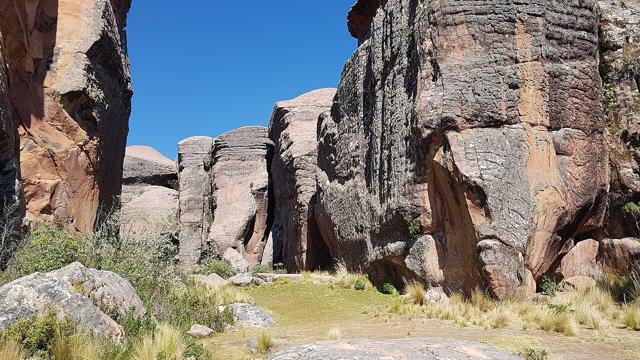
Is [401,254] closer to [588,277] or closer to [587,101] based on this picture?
[588,277]

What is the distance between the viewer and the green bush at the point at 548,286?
11742mm

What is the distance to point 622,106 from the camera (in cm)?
1335

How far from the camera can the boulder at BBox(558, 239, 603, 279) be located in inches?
501

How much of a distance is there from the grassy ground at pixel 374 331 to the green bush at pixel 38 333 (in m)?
2.27

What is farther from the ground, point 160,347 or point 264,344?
point 160,347

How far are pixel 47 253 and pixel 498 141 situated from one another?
969 centimetres

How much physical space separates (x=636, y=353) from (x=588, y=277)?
212 inches

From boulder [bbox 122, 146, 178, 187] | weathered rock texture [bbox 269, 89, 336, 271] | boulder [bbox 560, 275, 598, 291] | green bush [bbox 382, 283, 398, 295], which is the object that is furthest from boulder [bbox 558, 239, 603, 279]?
boulder [bbox 122, 146, 178, 187]

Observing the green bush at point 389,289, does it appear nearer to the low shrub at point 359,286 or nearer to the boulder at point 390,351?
the low shrub at point 359,286

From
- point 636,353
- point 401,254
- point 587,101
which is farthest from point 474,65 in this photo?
point 636,353

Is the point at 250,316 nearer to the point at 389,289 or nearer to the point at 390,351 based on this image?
the point at 389,289

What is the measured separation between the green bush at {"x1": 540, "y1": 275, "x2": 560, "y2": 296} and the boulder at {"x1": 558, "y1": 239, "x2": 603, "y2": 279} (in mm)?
701

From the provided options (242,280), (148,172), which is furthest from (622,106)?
(148,172)

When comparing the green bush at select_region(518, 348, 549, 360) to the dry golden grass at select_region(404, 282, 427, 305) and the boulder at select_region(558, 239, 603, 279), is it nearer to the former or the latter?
the dry golden grass at select_region(404, 282, 427, 305)
